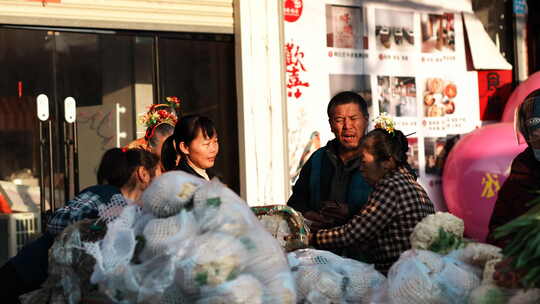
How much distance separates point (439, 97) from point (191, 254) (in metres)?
6.96

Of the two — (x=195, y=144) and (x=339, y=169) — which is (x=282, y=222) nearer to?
(x=339, y=169)

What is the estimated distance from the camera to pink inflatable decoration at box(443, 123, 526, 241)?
800 cm

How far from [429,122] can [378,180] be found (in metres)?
5.25

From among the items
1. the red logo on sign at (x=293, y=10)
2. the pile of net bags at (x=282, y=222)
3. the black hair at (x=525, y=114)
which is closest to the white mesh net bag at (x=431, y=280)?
the pile of net bags at (x=282, y=222)

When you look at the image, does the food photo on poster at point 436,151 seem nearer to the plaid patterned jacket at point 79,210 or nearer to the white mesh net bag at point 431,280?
the plaid patterned jacket at point 79,210

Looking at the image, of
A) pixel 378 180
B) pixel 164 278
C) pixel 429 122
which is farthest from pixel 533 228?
pixel 429 122

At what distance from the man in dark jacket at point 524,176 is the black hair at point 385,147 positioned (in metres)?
0.48

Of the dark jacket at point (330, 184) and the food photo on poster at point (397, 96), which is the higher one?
the food photo on poster at point (397, 96)

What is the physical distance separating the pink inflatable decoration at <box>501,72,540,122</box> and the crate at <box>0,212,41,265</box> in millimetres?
5010

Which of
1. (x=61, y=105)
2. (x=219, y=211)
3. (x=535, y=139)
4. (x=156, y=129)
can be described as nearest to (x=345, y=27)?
(x=61, y=105)

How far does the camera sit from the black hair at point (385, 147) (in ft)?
13.3

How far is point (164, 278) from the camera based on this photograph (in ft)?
8.65

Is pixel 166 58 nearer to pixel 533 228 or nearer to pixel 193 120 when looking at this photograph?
pixel 193 120

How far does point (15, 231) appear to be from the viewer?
23.1 feet
